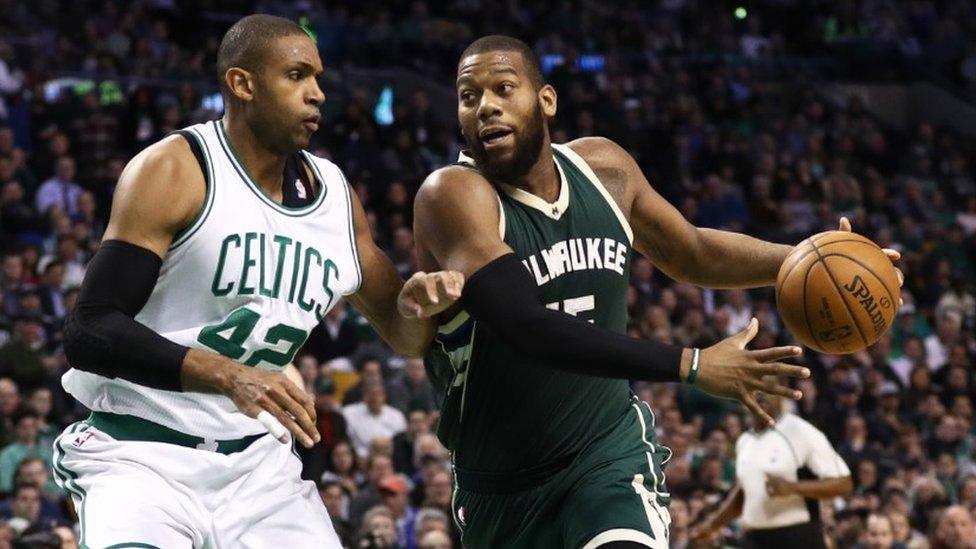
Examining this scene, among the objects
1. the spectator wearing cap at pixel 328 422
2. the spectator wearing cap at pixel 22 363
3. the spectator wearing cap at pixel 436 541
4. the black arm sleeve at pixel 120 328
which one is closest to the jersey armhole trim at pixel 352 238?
the black arm sleeve at pixel 120 328

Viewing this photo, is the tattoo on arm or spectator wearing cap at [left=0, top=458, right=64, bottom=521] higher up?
the tattoo on arm

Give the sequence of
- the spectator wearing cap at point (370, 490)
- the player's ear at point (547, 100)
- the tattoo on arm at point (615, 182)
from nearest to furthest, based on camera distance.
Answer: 1. the player's ear at point (547, 100)
2. the tattoo on arm at point (615, 182)
3. the spectator wearing cap at point (370, 490)

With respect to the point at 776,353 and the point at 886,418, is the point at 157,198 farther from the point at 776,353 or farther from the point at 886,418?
the point at 886,418

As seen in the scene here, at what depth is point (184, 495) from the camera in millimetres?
4312

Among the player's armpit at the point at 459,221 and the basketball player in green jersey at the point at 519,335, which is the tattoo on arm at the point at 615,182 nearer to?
the basketball player in green jersey at the point at 519,335

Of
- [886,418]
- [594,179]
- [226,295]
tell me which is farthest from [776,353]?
[886,418]

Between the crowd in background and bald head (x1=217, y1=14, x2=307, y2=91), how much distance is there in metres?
3.56

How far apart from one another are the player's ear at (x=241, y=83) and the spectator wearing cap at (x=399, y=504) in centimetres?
598

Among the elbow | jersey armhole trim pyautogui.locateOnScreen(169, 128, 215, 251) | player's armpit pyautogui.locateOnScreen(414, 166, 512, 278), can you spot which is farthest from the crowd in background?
jersey armhole trim pyautogui.locateOnScreen(169, 128, 215, 251)

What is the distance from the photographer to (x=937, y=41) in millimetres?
24188

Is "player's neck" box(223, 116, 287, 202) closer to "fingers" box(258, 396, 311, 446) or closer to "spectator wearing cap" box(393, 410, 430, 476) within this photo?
"fingers" box(258, 396, 311, 446)

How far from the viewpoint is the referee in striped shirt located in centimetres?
994

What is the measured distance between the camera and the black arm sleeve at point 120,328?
4082mm

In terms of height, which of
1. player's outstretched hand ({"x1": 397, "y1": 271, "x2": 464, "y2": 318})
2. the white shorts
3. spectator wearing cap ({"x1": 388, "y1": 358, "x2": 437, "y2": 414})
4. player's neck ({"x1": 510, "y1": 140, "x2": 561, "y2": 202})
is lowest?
spectator wearing cap ({"x1": 388, "y1": 358, "x2": 437, "y2": 414})
